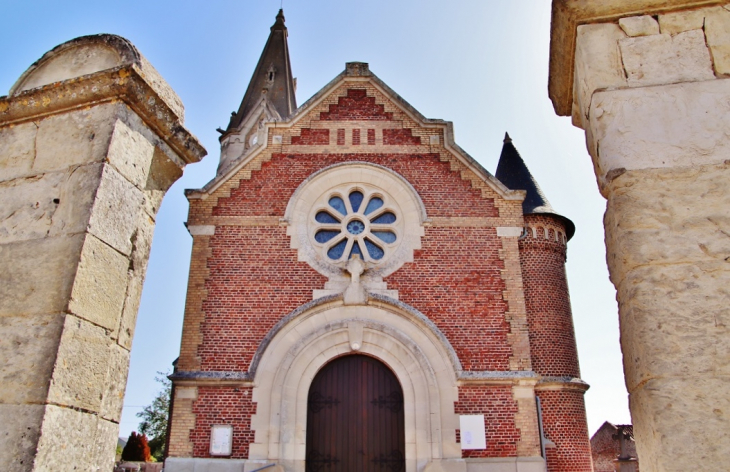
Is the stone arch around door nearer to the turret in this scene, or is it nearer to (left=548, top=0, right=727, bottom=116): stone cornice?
the turret

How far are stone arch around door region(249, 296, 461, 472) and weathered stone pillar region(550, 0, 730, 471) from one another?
7496 millimetres

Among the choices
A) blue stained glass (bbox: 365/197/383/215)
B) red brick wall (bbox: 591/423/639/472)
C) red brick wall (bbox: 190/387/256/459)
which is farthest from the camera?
red brick wall (bbox: 591/423/639/472)

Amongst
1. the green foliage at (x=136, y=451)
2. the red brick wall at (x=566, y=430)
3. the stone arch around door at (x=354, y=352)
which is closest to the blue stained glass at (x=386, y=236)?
the stone arch around door at (x=354, y=352)

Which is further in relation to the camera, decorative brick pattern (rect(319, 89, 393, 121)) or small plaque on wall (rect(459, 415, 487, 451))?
decorative brick pattern (rect(319, 89, 393, 121))

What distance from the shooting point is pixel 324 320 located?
10.6 m

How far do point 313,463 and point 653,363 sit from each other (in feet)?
27.6

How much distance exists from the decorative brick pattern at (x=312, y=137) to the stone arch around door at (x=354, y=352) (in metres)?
3.52

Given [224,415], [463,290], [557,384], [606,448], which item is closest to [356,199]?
[463,290]

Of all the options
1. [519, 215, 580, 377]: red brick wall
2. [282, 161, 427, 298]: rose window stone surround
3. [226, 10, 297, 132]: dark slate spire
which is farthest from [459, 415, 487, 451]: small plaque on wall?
[226, 10, 297, 132]: dark slate spire

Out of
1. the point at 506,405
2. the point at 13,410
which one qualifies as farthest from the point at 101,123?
the point at 506,405

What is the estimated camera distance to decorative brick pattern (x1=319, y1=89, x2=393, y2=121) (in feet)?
41.4

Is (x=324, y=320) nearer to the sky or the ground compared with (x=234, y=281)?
nearer to the ground

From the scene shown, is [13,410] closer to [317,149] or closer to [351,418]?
[351,418]

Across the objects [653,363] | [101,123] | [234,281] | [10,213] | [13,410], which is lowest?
[13,410]
